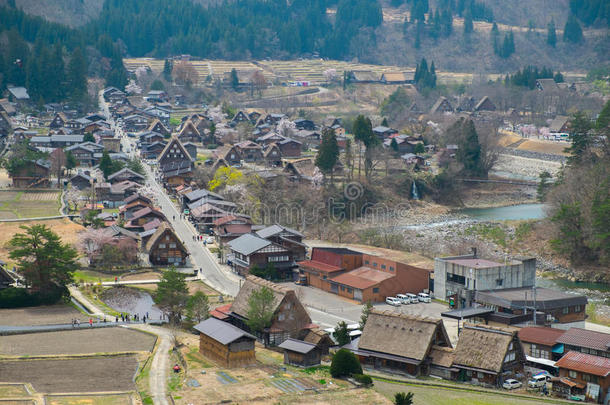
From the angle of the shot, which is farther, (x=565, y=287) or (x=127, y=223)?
(x=127, y=223)

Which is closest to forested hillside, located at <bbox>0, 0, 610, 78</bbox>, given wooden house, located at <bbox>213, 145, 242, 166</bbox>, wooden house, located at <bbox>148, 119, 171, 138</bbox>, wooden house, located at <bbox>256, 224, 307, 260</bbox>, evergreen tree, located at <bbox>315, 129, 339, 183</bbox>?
wooden house, located at <bbox>148, 119, 171, 138</bbox>

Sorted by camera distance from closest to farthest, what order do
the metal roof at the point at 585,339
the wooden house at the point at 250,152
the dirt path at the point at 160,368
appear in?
the dirt path at the point at 160,368, the metal roof at the point at 585,339, the wooden house at the point at 250,152

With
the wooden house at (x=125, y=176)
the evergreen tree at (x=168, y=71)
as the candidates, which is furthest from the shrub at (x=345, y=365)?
the evergreen tree at (x=168, y=71)

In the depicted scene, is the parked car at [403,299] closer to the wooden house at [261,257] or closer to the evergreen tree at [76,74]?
the wooden house at [261,257]

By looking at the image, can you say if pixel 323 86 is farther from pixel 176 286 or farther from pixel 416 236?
pixel 176 286

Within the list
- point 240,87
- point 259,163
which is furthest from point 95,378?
point 240,87

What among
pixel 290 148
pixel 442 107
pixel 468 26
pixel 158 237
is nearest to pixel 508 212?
pixel 290 148
